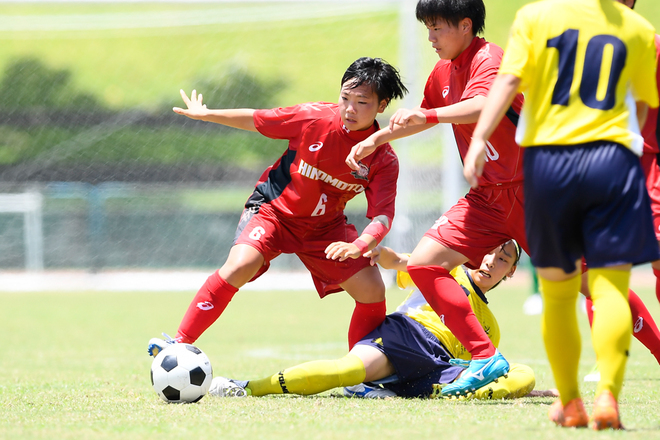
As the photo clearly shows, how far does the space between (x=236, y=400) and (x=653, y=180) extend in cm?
261

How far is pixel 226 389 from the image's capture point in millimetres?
4520

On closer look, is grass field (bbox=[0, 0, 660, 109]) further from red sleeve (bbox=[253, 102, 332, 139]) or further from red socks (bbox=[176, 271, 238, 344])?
red socks (bbox=[176, 271, 238, 344])

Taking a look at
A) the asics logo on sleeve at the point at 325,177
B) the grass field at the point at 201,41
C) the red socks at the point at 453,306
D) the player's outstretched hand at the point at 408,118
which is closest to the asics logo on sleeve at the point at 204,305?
the asics logo on sleeve at the point at 325,177

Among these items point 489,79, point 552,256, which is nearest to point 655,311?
point 489,79

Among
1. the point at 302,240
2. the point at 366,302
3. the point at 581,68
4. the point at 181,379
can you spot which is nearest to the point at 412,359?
the point at 366,302

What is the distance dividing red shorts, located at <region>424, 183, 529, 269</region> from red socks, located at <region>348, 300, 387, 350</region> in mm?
611

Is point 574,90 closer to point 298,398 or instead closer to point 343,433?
point 343,433

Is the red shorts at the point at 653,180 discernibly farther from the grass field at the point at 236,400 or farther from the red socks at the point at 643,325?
the grass field at the point at 236,400

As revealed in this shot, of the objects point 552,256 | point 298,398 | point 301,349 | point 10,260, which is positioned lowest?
point 10,260

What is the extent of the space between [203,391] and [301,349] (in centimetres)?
319

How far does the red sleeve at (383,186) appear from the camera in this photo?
185 inches

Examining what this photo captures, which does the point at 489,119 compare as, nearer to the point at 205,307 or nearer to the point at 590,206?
the point at 590,206

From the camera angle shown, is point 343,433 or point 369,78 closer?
point 343,433

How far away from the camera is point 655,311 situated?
10977 millimetres
